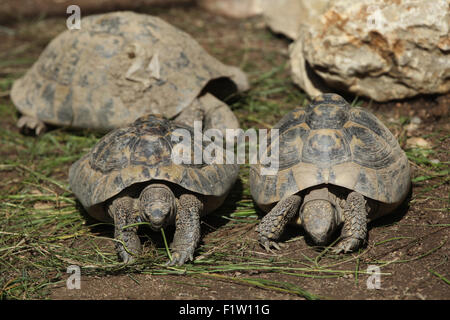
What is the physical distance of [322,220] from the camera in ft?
11.3

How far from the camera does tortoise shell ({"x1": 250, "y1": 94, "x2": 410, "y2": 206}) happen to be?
3631 millimetres

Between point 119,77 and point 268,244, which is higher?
point 119,77

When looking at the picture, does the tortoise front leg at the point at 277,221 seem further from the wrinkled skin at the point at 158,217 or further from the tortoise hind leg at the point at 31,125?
the tortoise hind leg at the point at 31,125

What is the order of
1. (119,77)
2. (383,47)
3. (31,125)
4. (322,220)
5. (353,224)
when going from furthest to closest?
1. (31,125)
2. (119,77)
3. (383,47)
4. (353,224)
5. (322,220)

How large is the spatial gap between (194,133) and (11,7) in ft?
20.3

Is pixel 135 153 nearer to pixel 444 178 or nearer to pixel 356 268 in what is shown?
pixel 356 268

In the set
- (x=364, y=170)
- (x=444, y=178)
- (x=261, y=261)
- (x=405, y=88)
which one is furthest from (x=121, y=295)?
(x=405, y=88)

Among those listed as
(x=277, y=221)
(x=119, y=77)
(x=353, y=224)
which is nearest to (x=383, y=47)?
(x=353, y=224)

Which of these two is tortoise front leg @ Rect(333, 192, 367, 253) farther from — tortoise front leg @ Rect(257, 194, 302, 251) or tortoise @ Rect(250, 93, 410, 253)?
tortoise front leg @ Rect(257, 194, 302, 251)

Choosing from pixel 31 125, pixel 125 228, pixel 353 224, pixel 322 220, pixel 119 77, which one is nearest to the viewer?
pixel 322 220

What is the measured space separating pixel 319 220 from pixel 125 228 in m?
1.28

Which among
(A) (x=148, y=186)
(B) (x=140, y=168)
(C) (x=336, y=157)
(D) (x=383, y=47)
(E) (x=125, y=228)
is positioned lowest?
(E) (x=125, y=228)

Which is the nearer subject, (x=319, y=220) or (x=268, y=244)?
(x=319, y=220)

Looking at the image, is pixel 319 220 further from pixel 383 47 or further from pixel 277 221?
pixel 383 47
